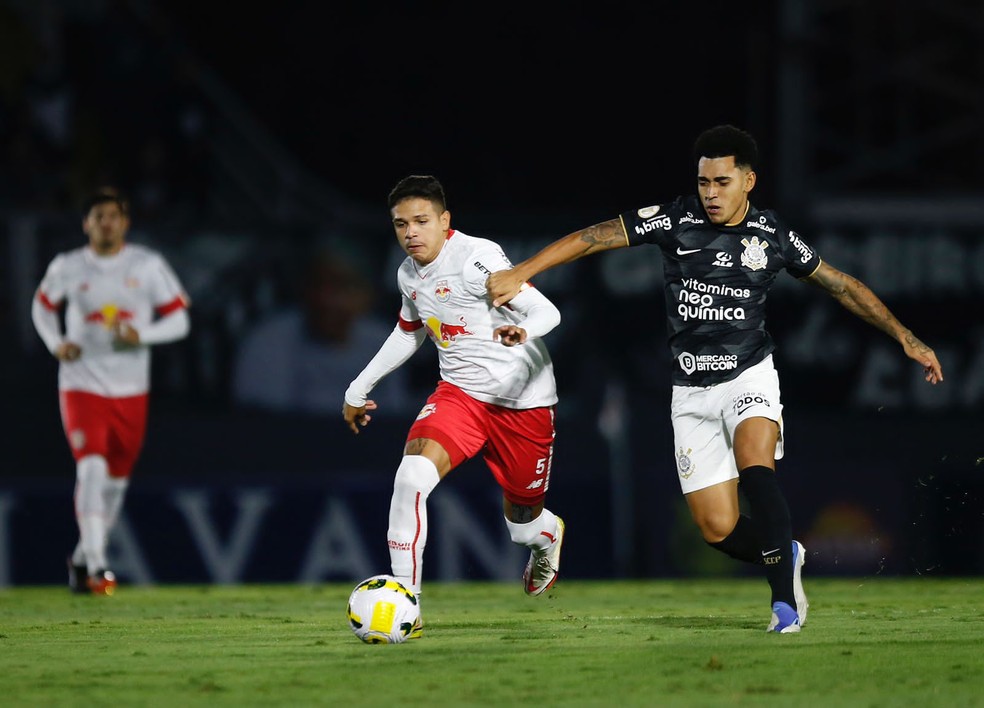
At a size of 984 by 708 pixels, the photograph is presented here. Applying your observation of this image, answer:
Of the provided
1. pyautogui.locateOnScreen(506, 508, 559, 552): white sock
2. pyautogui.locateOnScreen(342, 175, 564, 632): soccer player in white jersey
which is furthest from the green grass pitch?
pyautogui.locateOnScreen(342, 175, 564, 632): soccer player in white jersey

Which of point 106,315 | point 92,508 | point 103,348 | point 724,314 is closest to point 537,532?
point 724,314

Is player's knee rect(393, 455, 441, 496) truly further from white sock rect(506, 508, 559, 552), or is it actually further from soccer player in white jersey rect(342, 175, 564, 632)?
white sock rect(506, 508, 559, 552)

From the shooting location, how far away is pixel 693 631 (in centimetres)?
753

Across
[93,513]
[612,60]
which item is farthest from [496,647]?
[612,60]

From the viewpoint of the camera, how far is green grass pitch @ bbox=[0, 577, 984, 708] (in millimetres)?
5707

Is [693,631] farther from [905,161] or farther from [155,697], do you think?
[905,161]

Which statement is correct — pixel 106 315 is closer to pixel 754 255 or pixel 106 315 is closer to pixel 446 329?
pixel 446 329

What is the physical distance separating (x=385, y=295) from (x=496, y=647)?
7.34m

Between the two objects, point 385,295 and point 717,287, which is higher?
point 385,295

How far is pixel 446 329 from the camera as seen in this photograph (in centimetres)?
809

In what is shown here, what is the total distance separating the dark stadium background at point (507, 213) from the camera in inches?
541

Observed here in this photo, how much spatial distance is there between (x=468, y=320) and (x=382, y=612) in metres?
1.62

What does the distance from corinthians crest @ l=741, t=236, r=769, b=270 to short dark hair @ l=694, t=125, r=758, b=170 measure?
334mm

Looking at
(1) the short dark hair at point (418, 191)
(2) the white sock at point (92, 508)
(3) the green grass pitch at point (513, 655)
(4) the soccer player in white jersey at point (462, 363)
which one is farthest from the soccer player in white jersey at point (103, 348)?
(1) the short dark hair at point (418, 191)
